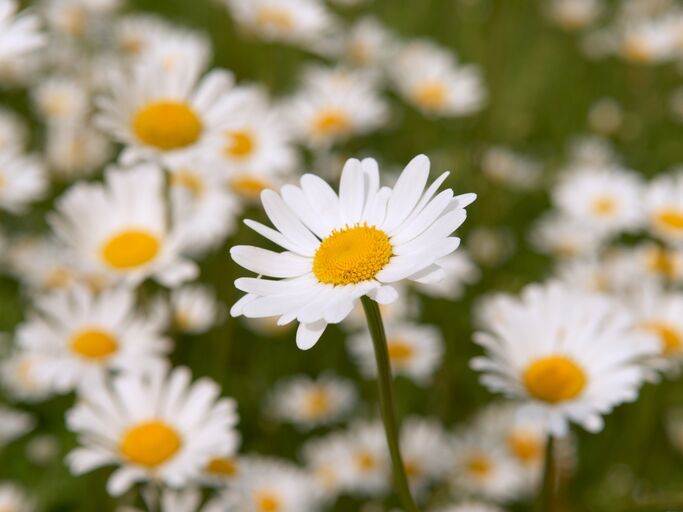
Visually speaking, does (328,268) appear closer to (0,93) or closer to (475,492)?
(475,492)

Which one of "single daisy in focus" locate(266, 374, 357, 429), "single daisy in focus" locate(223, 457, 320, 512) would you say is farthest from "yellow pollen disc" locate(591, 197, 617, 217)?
"single daisy in focus" locate(223, 457, 320, 512)

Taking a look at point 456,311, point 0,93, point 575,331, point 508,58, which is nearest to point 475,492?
point 575,331

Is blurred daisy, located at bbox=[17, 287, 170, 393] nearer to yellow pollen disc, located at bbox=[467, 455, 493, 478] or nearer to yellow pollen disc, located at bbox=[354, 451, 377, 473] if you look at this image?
yellow pollen disc, located at bbox=[354, 451, 377, 473]

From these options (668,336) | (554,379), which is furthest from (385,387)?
(668,336)

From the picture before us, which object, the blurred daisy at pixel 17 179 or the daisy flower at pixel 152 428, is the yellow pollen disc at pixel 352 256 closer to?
the daisy flower at pixel 152 428

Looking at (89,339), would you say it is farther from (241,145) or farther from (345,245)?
(241,145)

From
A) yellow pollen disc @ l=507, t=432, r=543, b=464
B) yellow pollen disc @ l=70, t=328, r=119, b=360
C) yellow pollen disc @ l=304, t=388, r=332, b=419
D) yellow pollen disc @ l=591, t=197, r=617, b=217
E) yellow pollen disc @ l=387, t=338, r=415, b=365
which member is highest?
yellow pollen disc @ l=591, t=197, r=617, b=217

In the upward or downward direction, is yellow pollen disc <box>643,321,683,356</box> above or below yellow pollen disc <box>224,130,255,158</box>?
below
